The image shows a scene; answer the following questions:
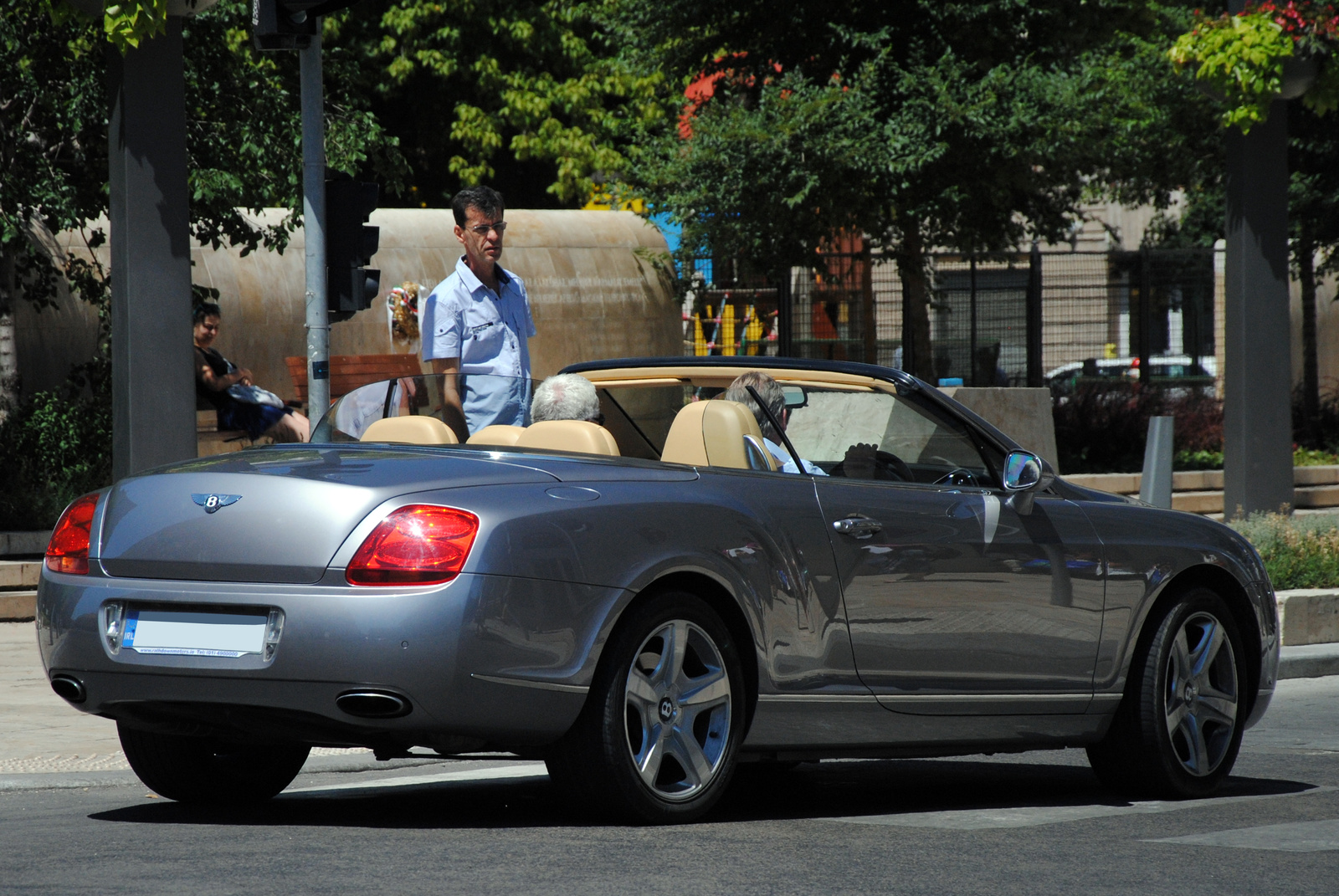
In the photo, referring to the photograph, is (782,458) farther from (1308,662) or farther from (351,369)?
(351,369)

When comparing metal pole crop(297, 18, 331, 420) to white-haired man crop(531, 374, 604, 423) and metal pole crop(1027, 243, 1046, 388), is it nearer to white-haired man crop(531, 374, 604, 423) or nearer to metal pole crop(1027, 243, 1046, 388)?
white-haired man crop(531, 374, 604, 423)

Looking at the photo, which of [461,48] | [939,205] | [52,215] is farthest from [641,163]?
[461,48]

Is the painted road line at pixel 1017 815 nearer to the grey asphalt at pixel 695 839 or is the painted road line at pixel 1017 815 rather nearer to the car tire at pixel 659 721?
the grey asphalt at pixel 695 839

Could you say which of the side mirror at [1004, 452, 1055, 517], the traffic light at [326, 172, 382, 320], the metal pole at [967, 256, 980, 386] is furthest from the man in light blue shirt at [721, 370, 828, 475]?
the metal pole at [967, 256, 980, 386]

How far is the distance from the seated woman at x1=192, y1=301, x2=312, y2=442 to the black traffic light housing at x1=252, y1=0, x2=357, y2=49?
4746mm

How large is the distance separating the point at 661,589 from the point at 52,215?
31.5 feet

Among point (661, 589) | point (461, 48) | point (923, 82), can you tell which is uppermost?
point (461, 48)

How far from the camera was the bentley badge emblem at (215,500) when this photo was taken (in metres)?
5.20

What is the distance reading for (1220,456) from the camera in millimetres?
19609

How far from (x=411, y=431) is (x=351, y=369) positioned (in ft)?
39.2

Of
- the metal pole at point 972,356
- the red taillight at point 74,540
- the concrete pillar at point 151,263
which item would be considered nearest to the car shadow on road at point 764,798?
the red taillight at point 74,540

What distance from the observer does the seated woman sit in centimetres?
1443

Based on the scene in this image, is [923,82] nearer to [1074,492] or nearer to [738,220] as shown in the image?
[738,220]

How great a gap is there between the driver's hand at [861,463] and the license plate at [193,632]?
214 cm
